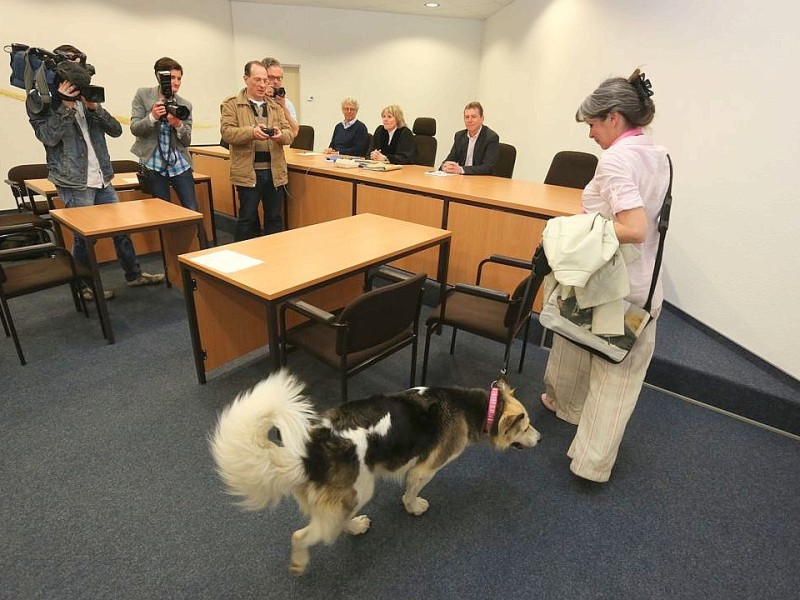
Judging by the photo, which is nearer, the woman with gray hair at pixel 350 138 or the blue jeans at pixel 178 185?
the blue jeans at pixel 178 185

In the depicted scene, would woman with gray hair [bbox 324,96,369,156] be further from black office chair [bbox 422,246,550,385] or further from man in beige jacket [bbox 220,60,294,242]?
black office chair [bbox 422,246,550,385]

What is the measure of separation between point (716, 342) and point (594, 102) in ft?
6.61

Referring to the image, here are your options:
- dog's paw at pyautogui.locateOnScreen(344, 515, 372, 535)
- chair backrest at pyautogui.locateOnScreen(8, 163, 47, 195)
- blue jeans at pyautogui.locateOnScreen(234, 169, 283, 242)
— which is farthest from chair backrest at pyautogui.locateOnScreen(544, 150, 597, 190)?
chair backrest at pyautogui.locateOnScreen(8, 163, 47, 195)

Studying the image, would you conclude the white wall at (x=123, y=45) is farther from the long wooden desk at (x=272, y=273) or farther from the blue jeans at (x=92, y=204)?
the long wooden desk at (x=272, y=273)

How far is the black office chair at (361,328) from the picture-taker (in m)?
1.63

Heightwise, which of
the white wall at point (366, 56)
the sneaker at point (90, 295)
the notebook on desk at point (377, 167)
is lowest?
the sneaker at point (90, 295)

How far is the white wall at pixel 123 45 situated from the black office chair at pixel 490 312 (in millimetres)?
5739

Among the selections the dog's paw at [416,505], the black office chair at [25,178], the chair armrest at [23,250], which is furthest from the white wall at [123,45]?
the dog's paw at [416,505]

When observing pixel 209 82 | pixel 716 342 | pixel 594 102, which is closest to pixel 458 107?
pixel 209 82

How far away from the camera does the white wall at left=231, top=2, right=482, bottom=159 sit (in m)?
6.54

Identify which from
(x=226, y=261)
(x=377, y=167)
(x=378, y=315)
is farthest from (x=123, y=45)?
(x=378, y=315)

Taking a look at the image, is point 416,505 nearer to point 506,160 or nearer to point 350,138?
point 506,160

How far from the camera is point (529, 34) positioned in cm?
536

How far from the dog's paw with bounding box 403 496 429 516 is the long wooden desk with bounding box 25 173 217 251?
2.87 metres
